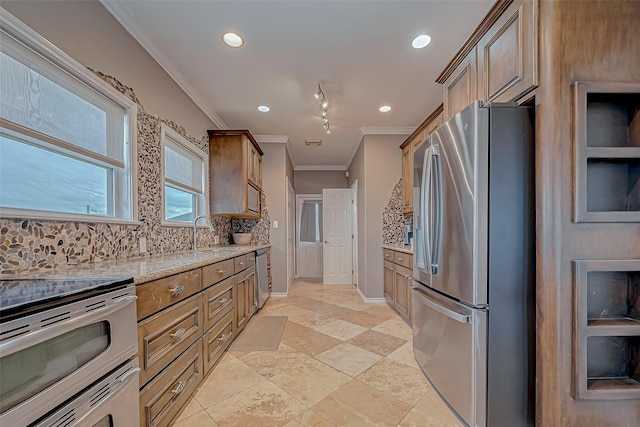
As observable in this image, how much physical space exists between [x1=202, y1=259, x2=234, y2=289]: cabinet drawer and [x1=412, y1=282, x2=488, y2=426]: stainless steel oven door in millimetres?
1627

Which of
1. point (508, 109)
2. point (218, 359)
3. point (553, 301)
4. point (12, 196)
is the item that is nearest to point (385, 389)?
point (553, 301)

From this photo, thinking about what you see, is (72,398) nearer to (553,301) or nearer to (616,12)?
(553,301)

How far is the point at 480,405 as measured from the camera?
1388mm

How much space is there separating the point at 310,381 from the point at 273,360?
460mm

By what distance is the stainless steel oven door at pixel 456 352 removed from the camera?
1392 mm

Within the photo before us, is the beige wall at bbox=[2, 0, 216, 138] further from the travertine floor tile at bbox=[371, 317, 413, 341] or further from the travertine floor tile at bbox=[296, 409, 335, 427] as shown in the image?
the travertine floor tile at bbox=[371, 317, 413, 341]

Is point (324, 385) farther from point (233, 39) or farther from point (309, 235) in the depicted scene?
point (309, 235)

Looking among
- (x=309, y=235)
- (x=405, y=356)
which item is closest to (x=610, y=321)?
(x=405, y=356)

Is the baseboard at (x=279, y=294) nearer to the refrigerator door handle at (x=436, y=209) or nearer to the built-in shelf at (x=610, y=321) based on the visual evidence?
the refrigerator door handle at (x=436, y=209)

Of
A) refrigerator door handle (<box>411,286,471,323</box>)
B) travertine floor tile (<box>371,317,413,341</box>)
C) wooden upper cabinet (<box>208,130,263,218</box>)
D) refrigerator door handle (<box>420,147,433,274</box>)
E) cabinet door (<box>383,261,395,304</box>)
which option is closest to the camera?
refrigerator door handle (<box>411,286,471,323</box>)

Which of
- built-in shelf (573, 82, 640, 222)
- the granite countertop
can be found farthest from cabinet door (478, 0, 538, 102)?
the granite countertop

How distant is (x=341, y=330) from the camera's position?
2.90 m

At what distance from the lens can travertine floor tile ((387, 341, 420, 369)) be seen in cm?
216

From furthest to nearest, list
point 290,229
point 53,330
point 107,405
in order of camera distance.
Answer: point 290,229 < point 107,405 < point 53,330
